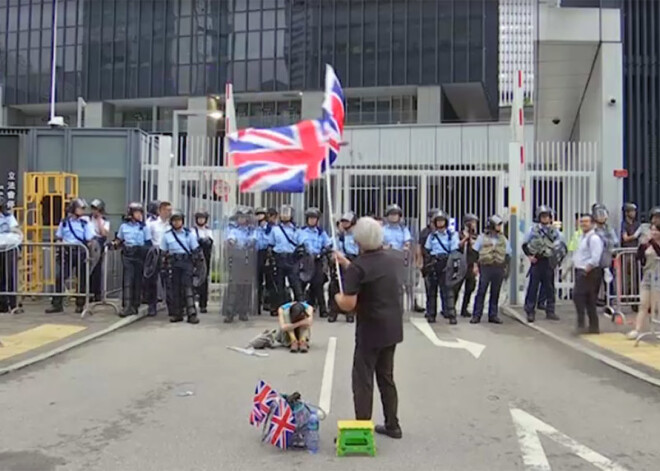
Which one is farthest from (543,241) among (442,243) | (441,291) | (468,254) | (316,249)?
(316,249)

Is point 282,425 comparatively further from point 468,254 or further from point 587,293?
point 468,254

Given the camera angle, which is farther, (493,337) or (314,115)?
(314,115)

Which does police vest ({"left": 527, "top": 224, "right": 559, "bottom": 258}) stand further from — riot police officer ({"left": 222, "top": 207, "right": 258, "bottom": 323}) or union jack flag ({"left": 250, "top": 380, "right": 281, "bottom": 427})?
union jack flag ({"left": 250, "top": 380, "right": 281, "bottom": 427})

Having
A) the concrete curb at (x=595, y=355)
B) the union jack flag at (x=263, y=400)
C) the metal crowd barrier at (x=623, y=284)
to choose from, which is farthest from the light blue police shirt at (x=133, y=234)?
the metal crowd barrier at (x=623, y=284)

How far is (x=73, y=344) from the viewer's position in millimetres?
9945

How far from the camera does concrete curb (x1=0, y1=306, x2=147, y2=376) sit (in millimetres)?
8422

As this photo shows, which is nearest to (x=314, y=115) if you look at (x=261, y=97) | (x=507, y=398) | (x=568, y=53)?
(x=261, y=97)

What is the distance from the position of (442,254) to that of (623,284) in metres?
3.37

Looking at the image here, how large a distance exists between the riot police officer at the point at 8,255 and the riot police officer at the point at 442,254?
282 inches

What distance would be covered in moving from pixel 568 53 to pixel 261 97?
93.9 ft

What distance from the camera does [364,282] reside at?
572 cm

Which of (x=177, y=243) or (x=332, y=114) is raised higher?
(x=332, y=114)

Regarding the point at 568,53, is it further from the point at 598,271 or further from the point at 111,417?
the point at 111,417

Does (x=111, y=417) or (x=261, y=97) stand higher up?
(x=261, y=97)
